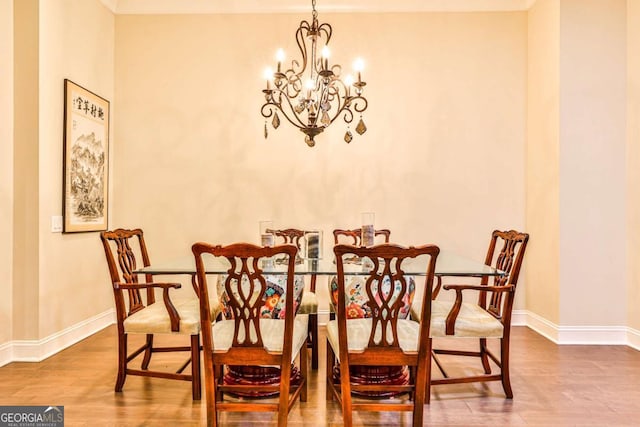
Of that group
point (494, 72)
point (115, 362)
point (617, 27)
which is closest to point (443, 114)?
point (494, 72)

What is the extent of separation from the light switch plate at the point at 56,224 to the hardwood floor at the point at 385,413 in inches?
37.7

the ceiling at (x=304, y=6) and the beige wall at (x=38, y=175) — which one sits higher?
the ceiling at (x=304, y=6)

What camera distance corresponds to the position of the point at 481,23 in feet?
14.7

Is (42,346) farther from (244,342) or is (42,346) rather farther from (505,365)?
(505,365)

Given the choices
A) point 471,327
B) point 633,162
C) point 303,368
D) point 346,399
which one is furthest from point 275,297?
point 633,162

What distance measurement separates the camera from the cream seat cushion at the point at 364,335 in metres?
2.23

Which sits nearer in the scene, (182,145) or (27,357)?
(27,357)

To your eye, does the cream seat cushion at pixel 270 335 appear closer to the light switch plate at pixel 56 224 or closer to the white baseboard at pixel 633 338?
the light switch plate at pixel 56 224

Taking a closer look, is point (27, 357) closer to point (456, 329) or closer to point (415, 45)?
point (456, 329)

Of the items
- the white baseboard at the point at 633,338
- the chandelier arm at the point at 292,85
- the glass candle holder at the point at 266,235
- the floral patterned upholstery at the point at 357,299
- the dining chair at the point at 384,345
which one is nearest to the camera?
the dining chair at the point at 384,345

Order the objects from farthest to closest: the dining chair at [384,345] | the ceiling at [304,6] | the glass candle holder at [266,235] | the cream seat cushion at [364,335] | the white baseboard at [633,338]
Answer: the ceiling at [304,6], the white baseboard at [633,338], the glass candle holder at [266,235], the cream seat cushion at [364,335], the dining chair at [384,345]

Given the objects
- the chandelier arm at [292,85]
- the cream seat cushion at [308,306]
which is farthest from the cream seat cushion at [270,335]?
the chandelier arm at [292,85]

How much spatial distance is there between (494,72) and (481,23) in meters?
0.50

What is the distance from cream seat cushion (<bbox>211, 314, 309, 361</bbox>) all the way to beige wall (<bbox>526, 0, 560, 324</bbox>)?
256 centimetres
